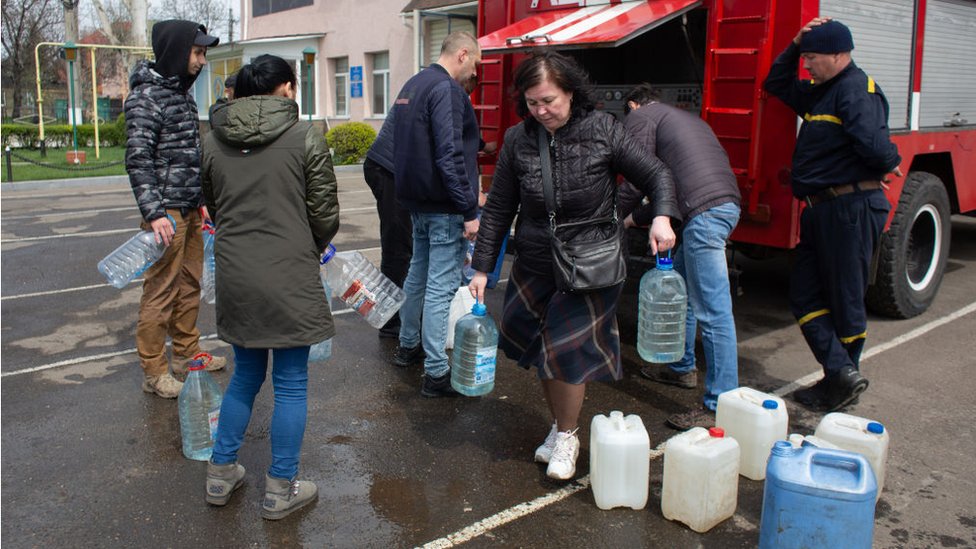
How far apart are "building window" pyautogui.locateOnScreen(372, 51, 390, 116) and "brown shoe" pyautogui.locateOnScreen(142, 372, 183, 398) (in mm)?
22107

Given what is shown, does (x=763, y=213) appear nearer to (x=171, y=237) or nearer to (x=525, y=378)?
(x=525, y=378)

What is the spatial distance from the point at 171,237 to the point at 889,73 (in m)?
4.87

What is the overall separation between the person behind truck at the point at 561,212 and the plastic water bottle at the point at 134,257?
1886 mm

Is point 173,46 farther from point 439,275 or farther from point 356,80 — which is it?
point 356,80

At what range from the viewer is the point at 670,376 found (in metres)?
5.09

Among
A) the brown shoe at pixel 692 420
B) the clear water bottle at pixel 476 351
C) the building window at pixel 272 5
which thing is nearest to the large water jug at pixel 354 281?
the clear water bottle at pixel 476 351

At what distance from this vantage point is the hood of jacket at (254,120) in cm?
319

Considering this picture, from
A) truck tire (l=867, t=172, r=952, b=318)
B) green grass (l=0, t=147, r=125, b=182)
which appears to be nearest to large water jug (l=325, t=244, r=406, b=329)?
truck tire (l=867, t=172, r=952, b=318)

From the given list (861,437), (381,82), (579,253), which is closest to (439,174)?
(579,253)

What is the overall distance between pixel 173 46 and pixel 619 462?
10.3 feet

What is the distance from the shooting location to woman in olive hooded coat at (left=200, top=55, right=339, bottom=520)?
324 centimetres

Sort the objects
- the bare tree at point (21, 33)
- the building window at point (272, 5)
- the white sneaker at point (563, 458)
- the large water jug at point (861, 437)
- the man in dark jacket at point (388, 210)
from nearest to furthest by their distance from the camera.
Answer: the large water jug at point (861, 437), the white sneaker at point (563, 458), the man in dark jacket at point (388, 210), the building window at point (272, 5), the bare tree at point (21, 33)

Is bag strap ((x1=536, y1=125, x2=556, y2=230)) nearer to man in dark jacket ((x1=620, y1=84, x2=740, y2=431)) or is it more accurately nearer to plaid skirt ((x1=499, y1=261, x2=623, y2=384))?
plaid skirt ((x1=499, y1=261, x2=623, y2=384))

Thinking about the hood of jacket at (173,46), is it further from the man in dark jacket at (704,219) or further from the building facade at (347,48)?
the building facade at (347,48)
